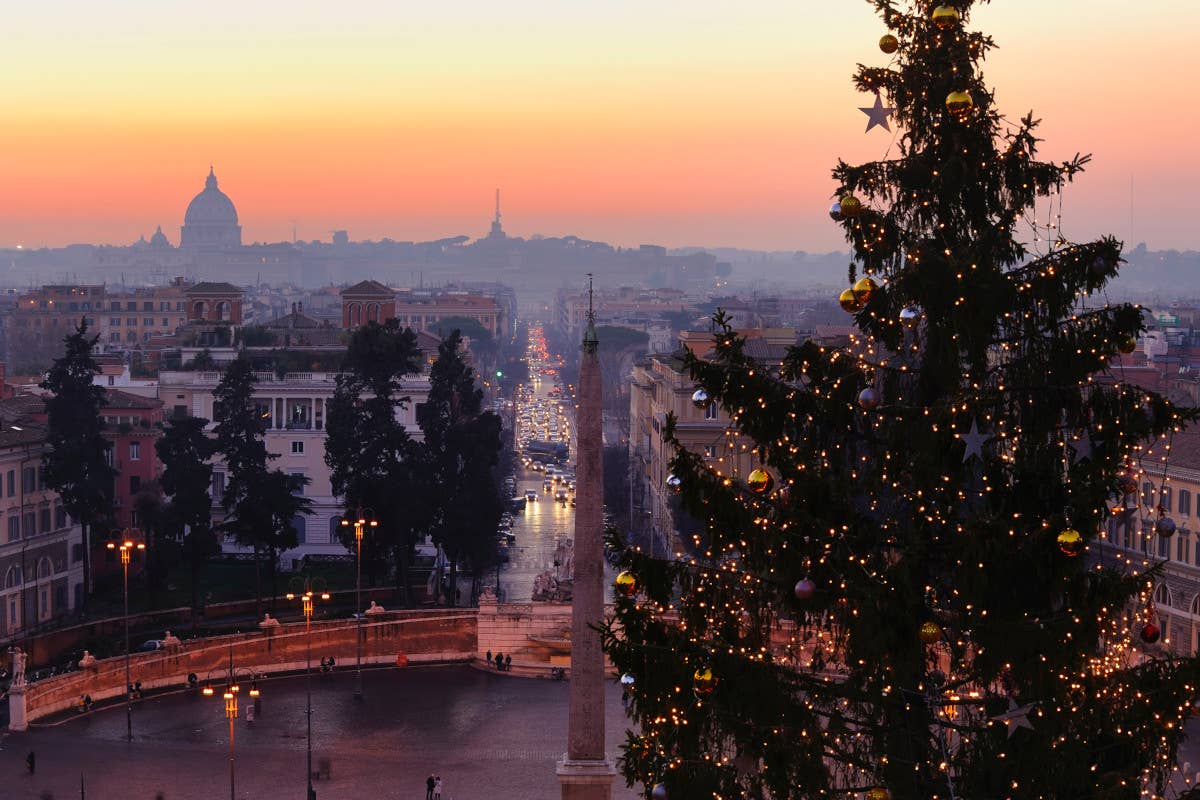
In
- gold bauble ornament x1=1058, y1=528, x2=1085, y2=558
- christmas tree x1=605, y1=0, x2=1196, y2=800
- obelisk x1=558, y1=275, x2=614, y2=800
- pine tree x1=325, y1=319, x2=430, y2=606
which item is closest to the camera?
gold bauble ornament x1=1058, y1=528, x2=1085, y2=558

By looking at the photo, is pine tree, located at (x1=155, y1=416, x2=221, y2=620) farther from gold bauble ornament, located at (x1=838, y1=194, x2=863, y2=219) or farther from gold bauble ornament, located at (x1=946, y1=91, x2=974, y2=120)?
gold bauble ornament, located at (x1=946, y1=91, x2=974, y2=120)

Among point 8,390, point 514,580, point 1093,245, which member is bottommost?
point 514,580

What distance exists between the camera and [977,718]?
14633mm

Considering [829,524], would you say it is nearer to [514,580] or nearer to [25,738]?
[25,738]

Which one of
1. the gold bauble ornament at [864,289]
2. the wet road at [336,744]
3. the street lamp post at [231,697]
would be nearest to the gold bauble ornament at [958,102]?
the gold bauble ornament at [864,289]

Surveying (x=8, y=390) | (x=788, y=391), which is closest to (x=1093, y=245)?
(x=788, y=391)

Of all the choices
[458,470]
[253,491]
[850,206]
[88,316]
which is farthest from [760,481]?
[88,316]

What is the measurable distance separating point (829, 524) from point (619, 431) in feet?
315

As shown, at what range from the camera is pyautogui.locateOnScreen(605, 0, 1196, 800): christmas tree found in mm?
13945

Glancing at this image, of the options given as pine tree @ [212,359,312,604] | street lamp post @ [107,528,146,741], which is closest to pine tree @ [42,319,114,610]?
street lamp post @ [107,528,146,741]

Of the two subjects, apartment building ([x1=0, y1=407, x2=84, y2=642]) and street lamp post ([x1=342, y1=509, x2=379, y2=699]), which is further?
apartment building ([x1=0, y1=407, x2=84, y2=642])

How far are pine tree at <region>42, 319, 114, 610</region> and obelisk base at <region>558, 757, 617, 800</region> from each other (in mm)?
29056

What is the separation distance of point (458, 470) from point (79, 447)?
1008 centimetres

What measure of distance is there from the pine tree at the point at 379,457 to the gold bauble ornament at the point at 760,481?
36555 mm
